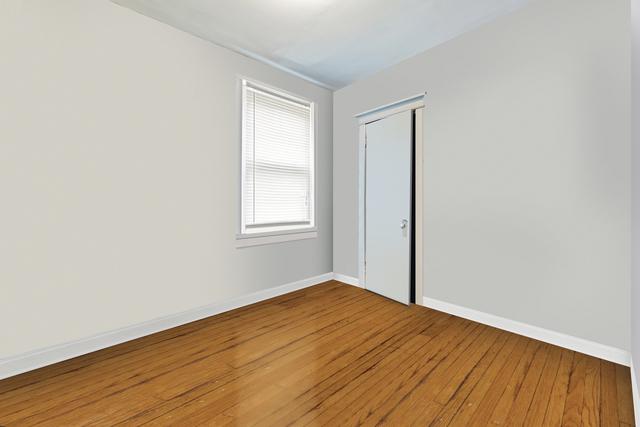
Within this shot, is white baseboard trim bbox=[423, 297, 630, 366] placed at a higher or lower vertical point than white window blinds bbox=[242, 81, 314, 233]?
lower

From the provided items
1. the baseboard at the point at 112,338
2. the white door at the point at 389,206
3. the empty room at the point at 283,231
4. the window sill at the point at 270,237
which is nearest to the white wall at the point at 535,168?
the empty room at the point at 283,231

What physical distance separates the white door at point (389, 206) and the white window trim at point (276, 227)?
70 cm

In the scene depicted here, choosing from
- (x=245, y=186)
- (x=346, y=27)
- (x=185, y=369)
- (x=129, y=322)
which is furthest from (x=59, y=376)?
(x=346, y=27)

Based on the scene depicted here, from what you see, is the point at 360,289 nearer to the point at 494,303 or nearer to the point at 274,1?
the point at 494,303

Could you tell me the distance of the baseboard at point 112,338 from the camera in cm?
197

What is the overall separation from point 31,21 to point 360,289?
12.6 feet

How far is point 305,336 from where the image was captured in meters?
2.46

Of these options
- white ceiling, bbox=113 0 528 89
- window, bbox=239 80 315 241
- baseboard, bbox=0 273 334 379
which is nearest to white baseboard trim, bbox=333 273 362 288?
window, bbox=239 80 315 241

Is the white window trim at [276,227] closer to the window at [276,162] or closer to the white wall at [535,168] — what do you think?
the window at [276,162]

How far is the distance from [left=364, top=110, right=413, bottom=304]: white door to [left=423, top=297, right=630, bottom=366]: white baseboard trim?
476 mm

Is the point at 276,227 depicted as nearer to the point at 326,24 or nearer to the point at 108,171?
the point at 108,171

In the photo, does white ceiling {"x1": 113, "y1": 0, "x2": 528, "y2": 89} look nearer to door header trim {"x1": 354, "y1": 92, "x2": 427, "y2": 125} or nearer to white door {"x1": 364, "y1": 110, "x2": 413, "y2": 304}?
door header trim {"x1": 354, "y1": 92, "x2": 427, "y2": 125}

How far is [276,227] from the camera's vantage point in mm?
3562

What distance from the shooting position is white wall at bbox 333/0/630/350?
6.65 ft
